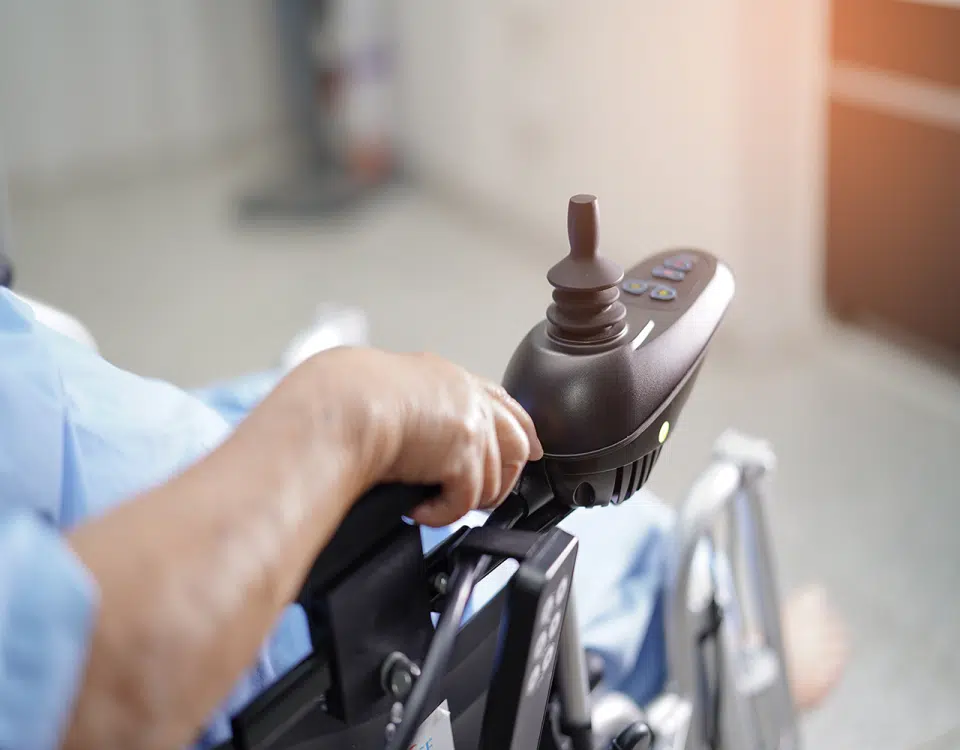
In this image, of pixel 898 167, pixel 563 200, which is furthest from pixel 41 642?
pixel 563 200

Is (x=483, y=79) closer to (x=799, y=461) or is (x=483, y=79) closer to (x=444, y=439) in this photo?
(x=799, y=461)

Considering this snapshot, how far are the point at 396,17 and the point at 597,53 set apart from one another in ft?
2.56

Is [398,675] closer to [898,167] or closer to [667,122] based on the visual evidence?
[898,167]

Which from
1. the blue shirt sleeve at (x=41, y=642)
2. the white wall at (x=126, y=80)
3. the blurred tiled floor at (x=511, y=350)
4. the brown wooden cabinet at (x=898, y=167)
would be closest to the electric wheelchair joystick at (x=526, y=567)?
the blue shirt sleeve at (x=41, y=642)

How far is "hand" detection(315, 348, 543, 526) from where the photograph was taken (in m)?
0.51

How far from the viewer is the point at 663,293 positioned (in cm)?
71

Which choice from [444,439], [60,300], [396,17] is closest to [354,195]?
[396,17]

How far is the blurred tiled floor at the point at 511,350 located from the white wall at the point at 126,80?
144 millimetres

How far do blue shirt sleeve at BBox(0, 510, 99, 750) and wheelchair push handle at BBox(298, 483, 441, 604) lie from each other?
0.15 meters

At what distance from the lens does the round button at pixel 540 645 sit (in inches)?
21.0

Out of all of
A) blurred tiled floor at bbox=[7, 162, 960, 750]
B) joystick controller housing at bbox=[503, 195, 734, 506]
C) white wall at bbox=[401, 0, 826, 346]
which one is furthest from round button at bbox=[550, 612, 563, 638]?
white wall at bbox=[401, 0, 826, 346]

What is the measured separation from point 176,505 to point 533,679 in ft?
0.70

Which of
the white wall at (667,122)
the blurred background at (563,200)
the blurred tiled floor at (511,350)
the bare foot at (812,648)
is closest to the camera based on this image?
the bare foot at (812,648)

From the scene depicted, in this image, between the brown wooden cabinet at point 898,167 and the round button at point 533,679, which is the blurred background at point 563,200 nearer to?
the brown wooden cabinet at point 898,167
